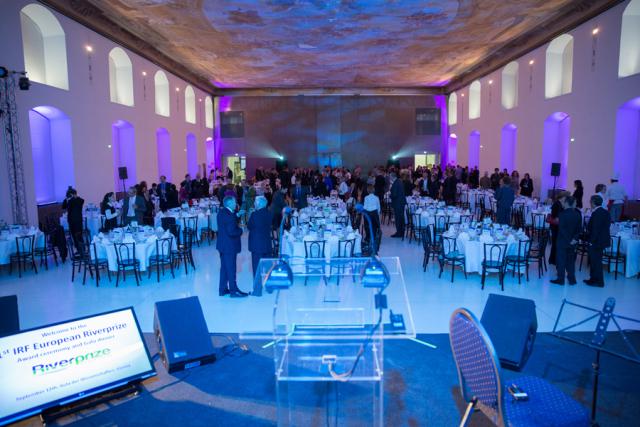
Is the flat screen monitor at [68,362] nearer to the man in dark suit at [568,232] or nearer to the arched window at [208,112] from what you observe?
the man in dark suit at [568,232]

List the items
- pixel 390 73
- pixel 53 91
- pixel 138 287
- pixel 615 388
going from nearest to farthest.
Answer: pixel 615 388 → pixel 138 287 → pixel 53 91 → pixel 390 73

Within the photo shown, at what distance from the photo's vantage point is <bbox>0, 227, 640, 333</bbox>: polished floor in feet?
20.8

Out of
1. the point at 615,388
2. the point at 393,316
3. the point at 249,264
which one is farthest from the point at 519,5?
the point at 393,316

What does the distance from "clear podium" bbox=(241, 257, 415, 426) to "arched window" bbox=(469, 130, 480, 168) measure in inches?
862

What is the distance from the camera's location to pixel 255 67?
72.3 feet

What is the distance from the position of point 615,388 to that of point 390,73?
21494 mm

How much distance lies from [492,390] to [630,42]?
13.2 meters

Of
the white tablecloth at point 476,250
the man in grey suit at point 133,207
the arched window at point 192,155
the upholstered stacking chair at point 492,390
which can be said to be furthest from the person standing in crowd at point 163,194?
the upholstered stacking chair at point 492,390

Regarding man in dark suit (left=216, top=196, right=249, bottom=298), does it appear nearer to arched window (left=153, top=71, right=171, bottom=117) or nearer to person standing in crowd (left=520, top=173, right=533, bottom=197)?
person standing in crowd (left=520, top=173, right=533, bottom=197)

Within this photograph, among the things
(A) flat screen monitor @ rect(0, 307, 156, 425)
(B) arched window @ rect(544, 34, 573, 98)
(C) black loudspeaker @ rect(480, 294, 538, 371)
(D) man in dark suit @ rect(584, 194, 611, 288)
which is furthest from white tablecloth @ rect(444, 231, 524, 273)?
(B) arched window @ rect(544, 34, 573, 98)

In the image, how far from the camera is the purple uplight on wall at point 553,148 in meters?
17.0

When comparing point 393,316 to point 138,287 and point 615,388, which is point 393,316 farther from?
point 138,287

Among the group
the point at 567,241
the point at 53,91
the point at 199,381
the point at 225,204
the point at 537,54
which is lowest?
the point at 199,381

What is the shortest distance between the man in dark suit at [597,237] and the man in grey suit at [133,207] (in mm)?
9048
